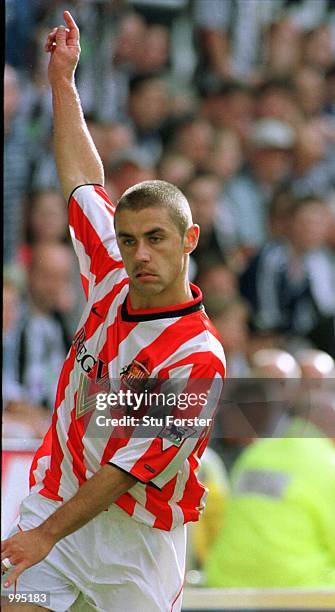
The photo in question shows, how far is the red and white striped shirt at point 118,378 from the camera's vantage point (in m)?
2.51

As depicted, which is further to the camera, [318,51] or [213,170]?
[318,51]

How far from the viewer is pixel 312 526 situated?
330 centimetres

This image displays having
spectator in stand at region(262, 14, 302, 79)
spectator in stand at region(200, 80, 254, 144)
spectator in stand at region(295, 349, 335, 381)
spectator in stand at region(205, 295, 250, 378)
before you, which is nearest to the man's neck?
spectator in stand at region(295, 349, 335, 381)

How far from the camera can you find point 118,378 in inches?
101

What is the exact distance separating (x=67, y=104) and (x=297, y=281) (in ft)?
5.94

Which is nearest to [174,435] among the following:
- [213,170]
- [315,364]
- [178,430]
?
[178,430]

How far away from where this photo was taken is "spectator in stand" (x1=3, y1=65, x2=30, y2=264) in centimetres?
359

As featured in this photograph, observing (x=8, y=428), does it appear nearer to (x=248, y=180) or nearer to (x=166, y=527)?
(x=166, y=527)

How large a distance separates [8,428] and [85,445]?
701 millimetres

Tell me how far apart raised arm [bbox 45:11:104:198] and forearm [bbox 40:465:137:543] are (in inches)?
27.1

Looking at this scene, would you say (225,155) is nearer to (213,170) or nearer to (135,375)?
(213,170)

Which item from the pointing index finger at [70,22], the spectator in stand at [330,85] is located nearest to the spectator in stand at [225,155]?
the spectator in stand at [330,85]

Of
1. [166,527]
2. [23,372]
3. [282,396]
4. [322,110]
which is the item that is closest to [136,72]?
[322,110]

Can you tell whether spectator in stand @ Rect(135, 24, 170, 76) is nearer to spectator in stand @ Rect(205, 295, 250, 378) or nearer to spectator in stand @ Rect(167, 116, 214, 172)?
spectator in stand @ Rect(167, 116, 214, 172)
